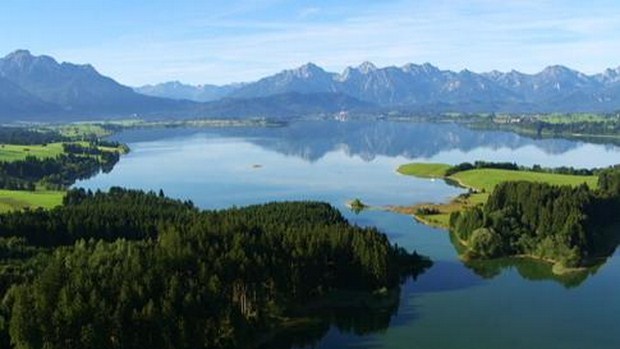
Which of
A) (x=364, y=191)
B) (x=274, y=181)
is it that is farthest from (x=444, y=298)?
(x=274, y=181)

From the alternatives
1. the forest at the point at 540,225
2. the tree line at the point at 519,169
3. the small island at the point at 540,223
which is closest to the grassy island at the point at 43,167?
the small island at the point at 540,223

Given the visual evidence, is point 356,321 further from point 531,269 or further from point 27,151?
point 27,151

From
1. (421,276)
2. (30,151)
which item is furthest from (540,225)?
(30,151)

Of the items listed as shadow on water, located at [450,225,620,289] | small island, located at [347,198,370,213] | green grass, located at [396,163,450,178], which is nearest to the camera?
shadow on water, located at [450,225,620,289]

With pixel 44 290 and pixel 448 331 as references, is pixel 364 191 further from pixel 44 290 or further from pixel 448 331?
pixel 44 290

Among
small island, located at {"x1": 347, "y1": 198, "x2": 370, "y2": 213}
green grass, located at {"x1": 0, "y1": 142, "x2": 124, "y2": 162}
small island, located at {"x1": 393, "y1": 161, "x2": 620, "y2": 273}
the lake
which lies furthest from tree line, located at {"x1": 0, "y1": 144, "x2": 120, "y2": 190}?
small island, located at {"x1": 393, "y1": 161, "x2": 620, "y2": 273}

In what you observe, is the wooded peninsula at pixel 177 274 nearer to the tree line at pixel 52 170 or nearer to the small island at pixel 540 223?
the small island at pixel 540 223

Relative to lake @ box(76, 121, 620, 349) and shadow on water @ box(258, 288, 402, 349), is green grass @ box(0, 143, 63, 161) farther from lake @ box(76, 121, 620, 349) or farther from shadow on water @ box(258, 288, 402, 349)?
shadow on water @ box(258, 288, 402, 349)

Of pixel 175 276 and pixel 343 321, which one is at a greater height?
pixel 175 276
